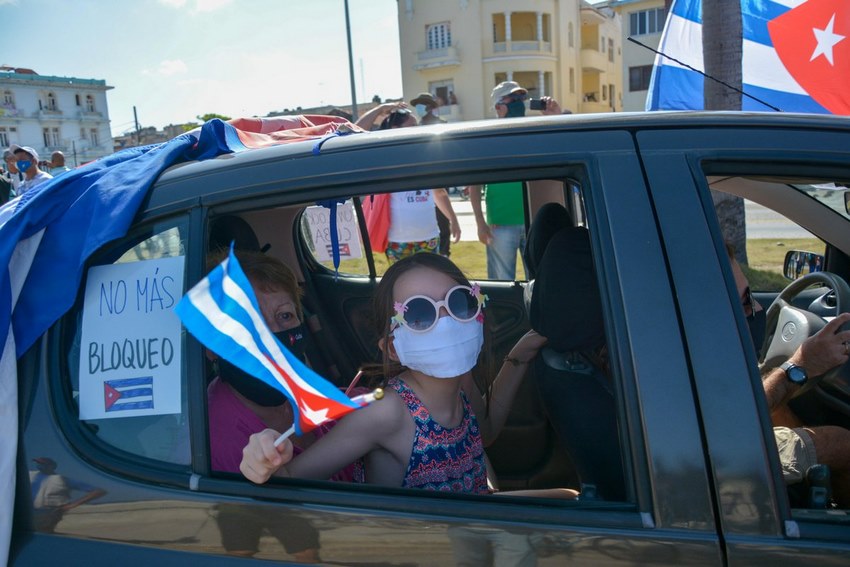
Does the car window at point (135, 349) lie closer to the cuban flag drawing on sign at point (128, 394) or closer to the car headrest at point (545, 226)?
the cuban flag drawing on sign at point (128, 394)

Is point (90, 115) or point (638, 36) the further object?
point (90, 115)

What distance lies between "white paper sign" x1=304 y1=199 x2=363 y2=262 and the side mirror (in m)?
2.04

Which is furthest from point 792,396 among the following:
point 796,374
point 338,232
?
point 338,232

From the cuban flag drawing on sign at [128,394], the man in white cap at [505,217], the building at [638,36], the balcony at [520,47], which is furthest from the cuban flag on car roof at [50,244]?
the balcony at [520,47]

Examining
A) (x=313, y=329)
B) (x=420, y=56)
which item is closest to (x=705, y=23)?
(x=313, y=329)

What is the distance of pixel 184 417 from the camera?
135cm

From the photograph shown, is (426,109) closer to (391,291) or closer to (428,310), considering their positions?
(391,291)

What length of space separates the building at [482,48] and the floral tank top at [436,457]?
39955 mm

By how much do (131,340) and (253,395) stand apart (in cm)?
33

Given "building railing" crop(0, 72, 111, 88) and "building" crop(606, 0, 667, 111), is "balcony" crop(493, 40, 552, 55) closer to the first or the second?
"building" crop(606, 0, 667, 111)

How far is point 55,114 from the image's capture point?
6775 cm

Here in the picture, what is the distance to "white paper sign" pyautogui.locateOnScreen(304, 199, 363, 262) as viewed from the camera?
3.38 m

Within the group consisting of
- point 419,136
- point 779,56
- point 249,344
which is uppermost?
point 779,56

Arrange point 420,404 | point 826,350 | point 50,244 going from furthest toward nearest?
1. point 826,350
2. point 420,404
3. point 50,244
